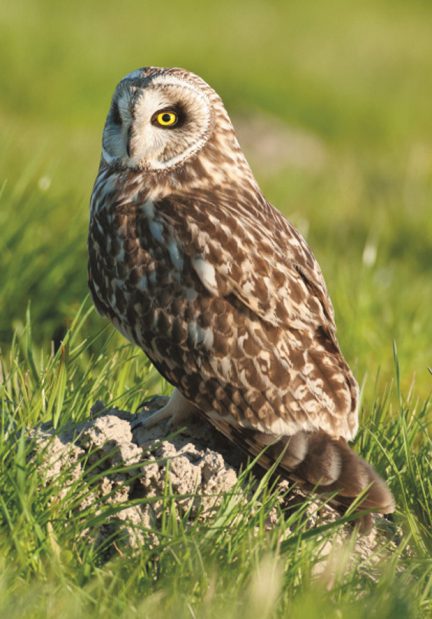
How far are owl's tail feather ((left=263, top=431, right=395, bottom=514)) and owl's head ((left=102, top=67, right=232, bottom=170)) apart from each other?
1070 millimetres

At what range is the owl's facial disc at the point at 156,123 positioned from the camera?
3.80m

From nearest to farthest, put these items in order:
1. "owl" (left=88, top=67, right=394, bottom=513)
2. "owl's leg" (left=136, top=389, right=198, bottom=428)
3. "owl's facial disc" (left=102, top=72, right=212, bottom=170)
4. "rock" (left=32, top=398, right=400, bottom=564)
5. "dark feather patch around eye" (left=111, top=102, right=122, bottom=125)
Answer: "rock" (left=32, top=398, right=400, bottom=564), "owl" (left=88, top=67, right=394, bottom=513), "owl's leg" (left=136, top=389, right=198, bottom=428), "owl's facial disc" (left=102, top=72, right=212, bottom=170), "dark feather patch around eye" (left=111, top=102, right=122, bottom=125)

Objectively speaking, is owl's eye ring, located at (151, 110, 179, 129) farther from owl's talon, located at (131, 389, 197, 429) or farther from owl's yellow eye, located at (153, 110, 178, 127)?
owl's talon, located at (131, 389, 197, 429)

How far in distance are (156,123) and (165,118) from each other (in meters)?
0.04

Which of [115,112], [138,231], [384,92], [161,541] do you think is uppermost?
[115,112]

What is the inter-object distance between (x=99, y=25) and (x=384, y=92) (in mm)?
4170

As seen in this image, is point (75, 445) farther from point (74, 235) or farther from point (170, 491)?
point (74, 235)

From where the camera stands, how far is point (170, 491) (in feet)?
10.5

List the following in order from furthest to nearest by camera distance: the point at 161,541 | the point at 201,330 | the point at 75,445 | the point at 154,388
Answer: the point at 154,388, the point at 201,330, the point at 75,445, the point at 161,541

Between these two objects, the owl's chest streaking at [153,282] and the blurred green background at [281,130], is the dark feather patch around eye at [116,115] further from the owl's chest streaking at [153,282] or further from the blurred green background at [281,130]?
the blurred green background at [281,130]

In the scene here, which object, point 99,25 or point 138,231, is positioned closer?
point 138,231

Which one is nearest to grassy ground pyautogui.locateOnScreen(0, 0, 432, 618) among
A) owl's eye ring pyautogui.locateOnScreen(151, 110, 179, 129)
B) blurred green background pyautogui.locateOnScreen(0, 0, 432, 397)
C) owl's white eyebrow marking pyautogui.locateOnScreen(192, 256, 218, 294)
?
blurred green background pyautogui.locateOnScreen(0, 0, 432, 397)

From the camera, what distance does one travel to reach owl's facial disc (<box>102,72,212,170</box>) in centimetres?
380

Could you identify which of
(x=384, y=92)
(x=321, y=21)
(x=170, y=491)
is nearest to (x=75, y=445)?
(x=170, y=491)
